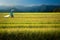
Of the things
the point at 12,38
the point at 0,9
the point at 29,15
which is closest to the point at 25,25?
the point at 29,15

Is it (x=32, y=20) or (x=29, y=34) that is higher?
(x=32, y=20)

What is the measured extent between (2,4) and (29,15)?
392 millimetres

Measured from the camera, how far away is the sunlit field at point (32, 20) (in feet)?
6.00

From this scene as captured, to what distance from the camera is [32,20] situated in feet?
6.07

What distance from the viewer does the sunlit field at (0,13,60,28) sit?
183 centimetres

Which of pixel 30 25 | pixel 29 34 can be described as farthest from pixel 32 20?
pixel 29 34

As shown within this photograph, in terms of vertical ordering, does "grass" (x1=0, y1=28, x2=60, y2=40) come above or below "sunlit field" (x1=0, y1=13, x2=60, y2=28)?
below

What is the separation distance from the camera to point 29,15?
6.12 feet

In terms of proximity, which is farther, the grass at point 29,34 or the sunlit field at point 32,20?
the sunlit field at point 32,20

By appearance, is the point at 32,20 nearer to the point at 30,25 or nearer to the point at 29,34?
the point at 30,25

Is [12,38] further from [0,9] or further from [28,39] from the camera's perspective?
[0,9]

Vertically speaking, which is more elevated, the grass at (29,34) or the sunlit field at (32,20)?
the sunlit field at (32,20)

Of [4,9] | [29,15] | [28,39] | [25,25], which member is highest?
[4,9]

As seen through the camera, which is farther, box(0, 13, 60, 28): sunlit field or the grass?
box(0, 13, 60, 28): sunlit field
